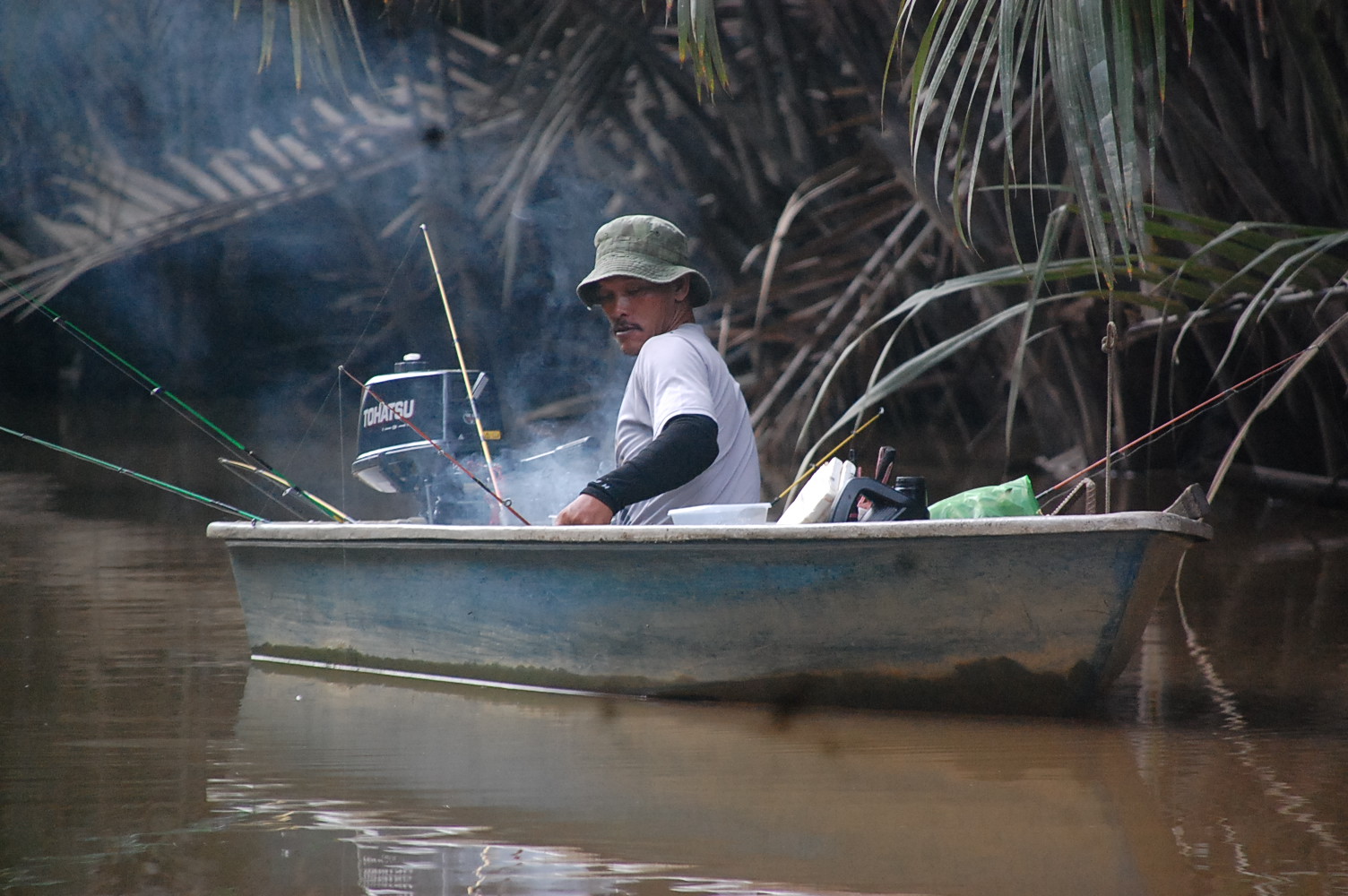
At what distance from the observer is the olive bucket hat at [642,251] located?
3.92m

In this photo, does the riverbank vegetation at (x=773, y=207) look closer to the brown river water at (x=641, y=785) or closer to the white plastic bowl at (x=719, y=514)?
the white plastic bowl at (x=719, y=514)

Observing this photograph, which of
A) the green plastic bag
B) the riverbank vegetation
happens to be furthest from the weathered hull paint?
the riverbank vegetation

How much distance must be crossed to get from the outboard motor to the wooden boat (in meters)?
0.39

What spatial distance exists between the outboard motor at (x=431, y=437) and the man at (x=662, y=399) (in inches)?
19.4

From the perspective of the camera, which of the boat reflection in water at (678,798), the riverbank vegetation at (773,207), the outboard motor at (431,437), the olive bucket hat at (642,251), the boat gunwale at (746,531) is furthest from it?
the riverbank vegetation at (773,207)

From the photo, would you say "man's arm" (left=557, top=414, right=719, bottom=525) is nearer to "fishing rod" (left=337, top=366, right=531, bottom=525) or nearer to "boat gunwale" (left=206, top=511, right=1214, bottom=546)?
"boat gunwale" (left=206, top=511, right=1214, bottom=546)

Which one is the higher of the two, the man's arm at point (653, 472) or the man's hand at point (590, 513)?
the man's arm at point (653, 472)

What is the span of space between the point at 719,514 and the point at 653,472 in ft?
0.56

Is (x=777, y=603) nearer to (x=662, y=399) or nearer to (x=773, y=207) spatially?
(x=662, y=399)

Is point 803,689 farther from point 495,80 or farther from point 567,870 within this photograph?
point 495,80

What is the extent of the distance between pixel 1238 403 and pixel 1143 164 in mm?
1275

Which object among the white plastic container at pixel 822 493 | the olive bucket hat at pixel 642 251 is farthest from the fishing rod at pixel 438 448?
the white plastic container at pixel 822 493

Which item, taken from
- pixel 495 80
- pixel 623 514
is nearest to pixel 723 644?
pixel 623 514

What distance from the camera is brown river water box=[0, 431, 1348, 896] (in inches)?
104
